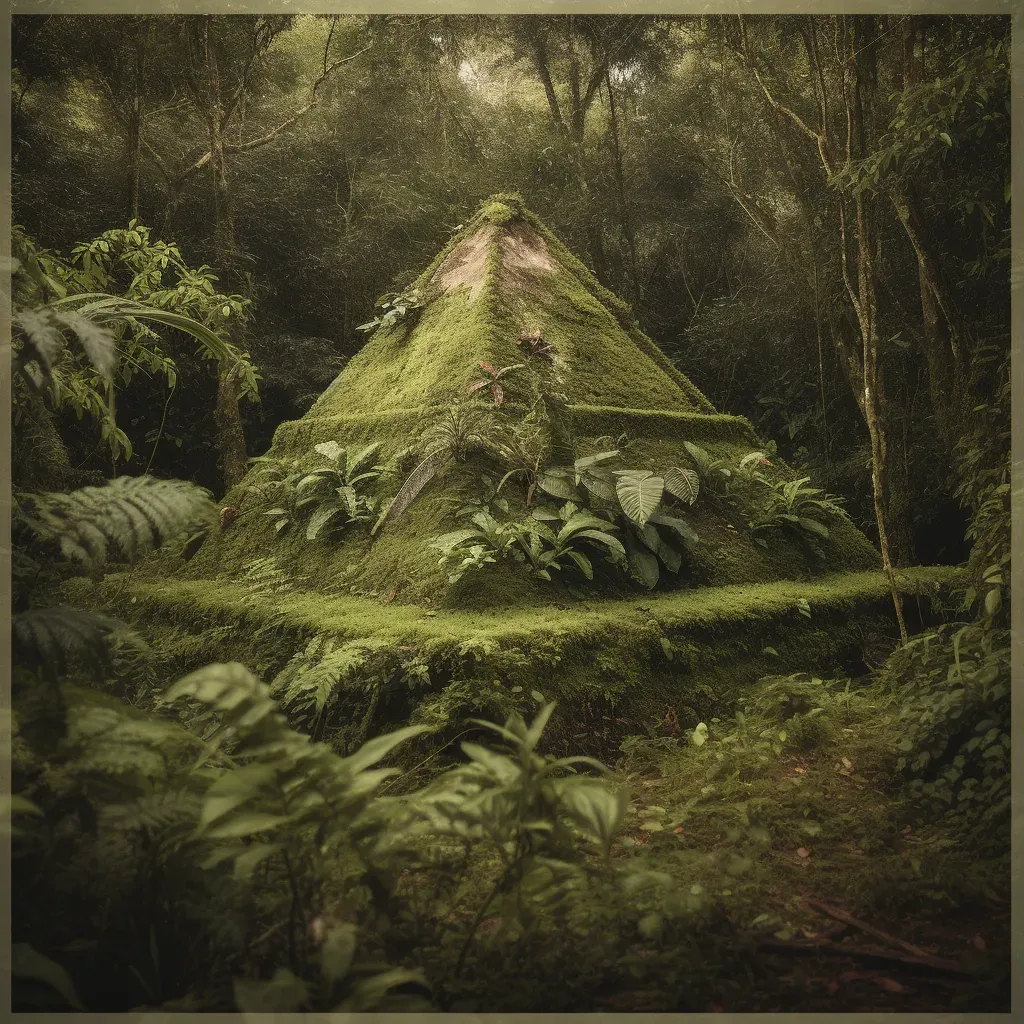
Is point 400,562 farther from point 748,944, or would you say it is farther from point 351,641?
point 748,944

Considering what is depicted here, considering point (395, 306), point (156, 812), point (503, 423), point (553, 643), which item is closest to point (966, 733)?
point (553, 643)

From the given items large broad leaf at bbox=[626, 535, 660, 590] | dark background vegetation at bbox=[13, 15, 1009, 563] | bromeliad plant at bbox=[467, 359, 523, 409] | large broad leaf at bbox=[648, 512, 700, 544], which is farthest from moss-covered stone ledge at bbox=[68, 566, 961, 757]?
dark background vegetation at bbox=[13, 15, 1009, 563]

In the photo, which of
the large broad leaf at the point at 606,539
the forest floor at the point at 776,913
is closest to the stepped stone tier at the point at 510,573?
the large broad leaf at the point at 606,539

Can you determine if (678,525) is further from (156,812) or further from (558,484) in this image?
(156,812)

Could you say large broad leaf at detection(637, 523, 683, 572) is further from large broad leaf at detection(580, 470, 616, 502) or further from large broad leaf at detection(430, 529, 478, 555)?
large broad leaf at detection(430, 529, 478, 555)

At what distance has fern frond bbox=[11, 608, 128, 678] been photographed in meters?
1.80

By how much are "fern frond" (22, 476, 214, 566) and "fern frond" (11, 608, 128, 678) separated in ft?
0.61

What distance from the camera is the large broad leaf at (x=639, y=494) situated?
4.56 m

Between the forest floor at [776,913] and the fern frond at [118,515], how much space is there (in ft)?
4.31

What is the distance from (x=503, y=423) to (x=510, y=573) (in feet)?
4.17

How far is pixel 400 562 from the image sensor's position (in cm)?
470

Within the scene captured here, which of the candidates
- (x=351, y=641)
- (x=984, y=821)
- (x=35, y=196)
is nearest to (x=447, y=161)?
(x=35, y=196)

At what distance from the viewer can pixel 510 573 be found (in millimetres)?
4391

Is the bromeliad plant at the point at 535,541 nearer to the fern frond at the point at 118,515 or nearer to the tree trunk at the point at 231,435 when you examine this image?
the fern frond at the point at 118,515
